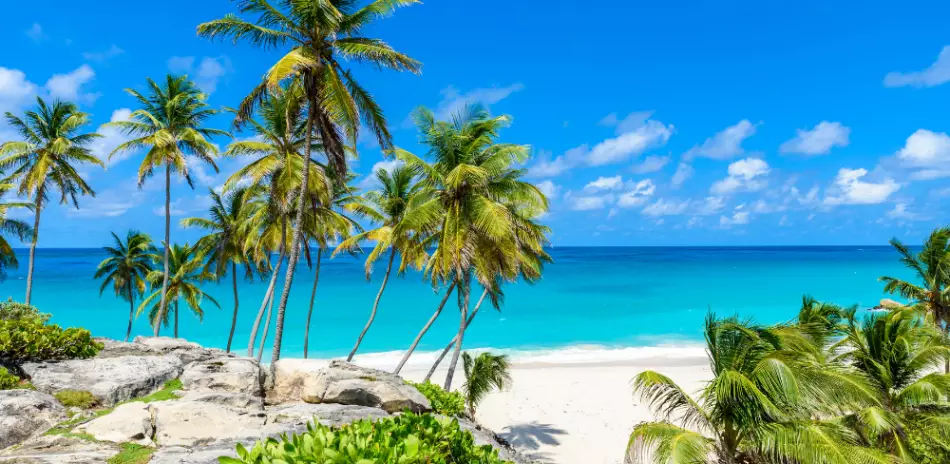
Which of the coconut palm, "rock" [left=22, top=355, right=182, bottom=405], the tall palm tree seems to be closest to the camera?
"rock" [left=22, top=355, right=182, bottom=405]

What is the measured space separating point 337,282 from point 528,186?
6755cm

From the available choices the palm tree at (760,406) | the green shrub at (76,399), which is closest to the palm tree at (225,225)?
the green shrub at (76,399)

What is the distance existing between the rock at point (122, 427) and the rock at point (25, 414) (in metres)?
0.58

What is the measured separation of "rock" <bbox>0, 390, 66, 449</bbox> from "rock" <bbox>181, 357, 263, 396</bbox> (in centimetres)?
218

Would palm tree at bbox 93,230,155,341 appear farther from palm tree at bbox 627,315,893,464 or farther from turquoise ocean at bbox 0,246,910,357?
palm tree at bbox 627,315,893,464

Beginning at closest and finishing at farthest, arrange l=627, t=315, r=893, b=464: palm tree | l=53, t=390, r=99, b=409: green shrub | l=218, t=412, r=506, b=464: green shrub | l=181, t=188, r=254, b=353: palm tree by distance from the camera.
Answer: l=218, t=412, r=506, b=464: green shrub, l=627, t=315, r=893, b=464: palm tree, l=53, t=390, r=99, b=409: green shrub, l=181, t=188, r=254, b=353: palm tree

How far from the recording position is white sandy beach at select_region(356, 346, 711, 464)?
46.5ft

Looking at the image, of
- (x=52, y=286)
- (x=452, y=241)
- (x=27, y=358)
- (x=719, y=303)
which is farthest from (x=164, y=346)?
(x=52, y=286)

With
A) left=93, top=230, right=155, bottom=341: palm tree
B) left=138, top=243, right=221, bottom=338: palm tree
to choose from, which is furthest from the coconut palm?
left=93, top=230, right=155, bottom=341: palm tree

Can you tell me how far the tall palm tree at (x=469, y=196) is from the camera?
41.5 feet

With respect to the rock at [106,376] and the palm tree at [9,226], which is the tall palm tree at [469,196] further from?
the palm tree at [9,226]

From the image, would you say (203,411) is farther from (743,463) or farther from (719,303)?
(719,303)

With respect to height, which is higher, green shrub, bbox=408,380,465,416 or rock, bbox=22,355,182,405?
rock, bbox=22,355,182,405

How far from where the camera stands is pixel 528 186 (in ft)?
45.5
